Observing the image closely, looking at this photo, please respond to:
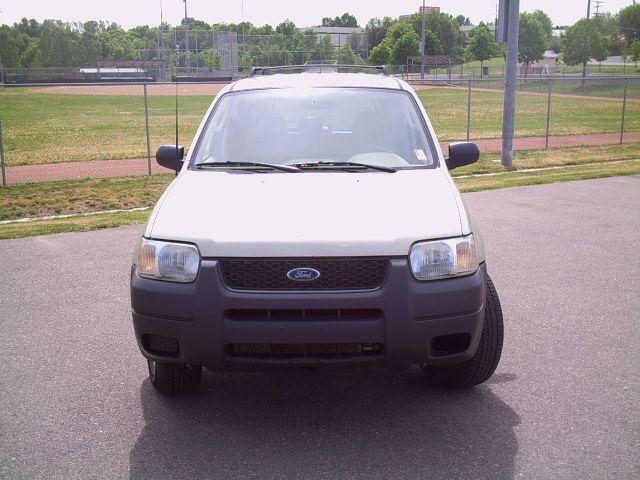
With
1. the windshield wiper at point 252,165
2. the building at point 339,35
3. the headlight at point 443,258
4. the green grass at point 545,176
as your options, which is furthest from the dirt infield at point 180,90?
the headlight at point 443,258

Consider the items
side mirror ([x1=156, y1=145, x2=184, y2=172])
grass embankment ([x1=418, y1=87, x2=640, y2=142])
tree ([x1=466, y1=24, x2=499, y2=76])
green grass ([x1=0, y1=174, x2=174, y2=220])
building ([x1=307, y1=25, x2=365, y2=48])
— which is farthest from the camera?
tree ([x1=466, y1=24, x2=499, y2=76])

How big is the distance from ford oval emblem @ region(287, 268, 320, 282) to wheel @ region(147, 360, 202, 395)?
3.26ft

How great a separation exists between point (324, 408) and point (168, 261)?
1.25m

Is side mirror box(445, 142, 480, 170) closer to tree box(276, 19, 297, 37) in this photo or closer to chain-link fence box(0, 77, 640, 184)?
chain-link fence box(0, 77, 640, 184)

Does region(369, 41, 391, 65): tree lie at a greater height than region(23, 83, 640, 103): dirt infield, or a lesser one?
greater

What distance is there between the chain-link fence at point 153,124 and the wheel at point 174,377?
191 inches

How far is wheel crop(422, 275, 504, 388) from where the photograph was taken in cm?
436

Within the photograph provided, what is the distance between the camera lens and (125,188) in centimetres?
1366

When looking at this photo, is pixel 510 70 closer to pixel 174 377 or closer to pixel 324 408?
pixel 324 408

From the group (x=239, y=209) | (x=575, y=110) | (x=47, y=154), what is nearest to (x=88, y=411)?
(x=239, y=209)

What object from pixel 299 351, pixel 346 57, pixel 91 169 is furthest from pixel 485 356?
pixel 346 57

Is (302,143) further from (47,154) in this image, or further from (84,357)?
(47,154)

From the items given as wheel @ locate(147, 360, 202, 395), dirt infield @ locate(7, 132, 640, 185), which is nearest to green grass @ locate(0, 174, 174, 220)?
dirt infield @ locate(7, 132, 640, 185)

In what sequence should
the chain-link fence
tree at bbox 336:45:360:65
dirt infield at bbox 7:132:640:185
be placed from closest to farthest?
dirt infield at bbox 7:132:640:185 < the chain-link fence < tree at bbox 336:45:360:65
